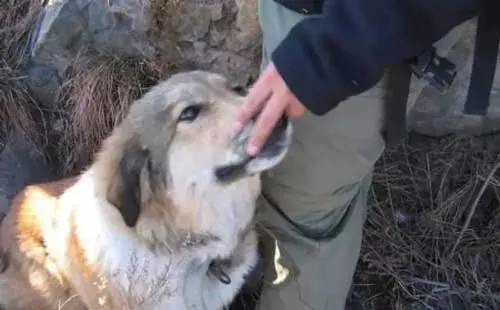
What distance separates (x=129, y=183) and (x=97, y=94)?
4.15ft

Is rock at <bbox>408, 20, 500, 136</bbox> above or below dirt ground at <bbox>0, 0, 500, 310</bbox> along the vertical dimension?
above

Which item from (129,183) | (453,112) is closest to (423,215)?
(453,112)

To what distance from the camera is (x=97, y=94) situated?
4.25 m

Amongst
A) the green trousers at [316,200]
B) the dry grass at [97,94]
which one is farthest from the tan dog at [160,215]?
the dry grass at [97,94]

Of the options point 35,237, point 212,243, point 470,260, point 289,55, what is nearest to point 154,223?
point 212,243

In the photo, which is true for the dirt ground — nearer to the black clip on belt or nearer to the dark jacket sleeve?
the black clip on belt

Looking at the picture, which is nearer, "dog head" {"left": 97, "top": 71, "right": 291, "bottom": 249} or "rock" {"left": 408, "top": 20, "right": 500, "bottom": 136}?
"dog head" {"left": 97, "top": 71, "right": 291, "bottom": 249}

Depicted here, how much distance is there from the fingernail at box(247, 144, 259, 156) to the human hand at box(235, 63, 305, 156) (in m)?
0.13

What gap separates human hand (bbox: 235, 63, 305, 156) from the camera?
→ 7.75 ft

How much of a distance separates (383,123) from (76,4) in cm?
183

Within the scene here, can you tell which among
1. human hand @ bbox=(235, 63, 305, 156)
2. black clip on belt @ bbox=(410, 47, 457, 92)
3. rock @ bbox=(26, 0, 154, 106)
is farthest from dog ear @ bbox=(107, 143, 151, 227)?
rock @ bbox=(26, 0, 154, 106)

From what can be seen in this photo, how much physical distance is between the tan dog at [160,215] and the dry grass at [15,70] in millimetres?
1008

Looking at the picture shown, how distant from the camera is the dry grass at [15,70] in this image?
444cm

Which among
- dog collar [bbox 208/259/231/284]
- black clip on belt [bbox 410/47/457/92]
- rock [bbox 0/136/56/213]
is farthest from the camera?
rock [bbox 0/136/56/213]
